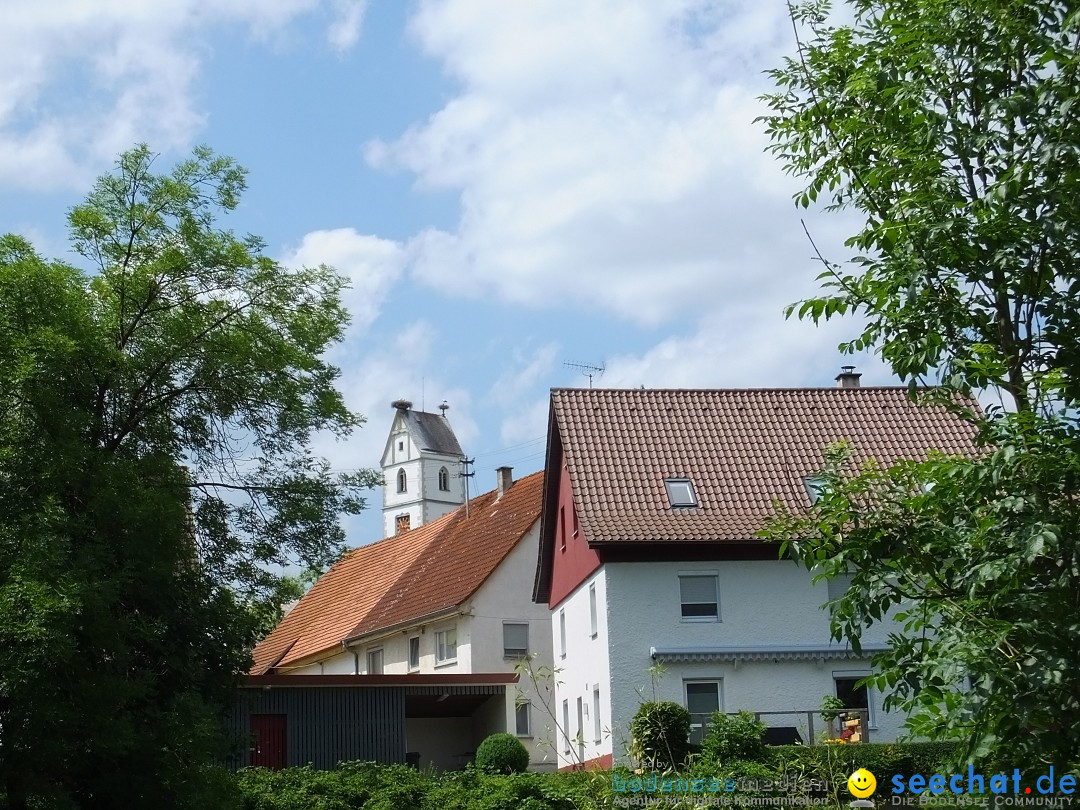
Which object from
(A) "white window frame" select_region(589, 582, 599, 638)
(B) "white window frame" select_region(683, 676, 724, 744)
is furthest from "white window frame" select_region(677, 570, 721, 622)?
(A) "white window frame" select_region(589, 582, 599, 638)

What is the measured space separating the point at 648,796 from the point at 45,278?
1073 cm

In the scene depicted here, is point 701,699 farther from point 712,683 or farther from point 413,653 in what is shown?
point 413,653

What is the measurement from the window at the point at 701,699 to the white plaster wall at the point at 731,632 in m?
0.16

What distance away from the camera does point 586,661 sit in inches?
1195

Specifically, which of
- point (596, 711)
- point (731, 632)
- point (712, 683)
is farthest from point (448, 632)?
point (731, 632)

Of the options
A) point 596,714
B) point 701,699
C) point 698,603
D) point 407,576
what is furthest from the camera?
point 407,576

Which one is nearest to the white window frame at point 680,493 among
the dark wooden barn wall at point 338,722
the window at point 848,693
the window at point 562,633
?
the window at point 848,693

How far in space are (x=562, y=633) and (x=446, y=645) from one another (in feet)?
21.5

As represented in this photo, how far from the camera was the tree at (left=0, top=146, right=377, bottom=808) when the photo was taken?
14602 millimetres

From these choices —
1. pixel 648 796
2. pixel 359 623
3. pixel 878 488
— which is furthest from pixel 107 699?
pixel 359 623

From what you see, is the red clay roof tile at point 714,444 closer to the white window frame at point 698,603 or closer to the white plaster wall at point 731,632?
the white window frame at point 698,603

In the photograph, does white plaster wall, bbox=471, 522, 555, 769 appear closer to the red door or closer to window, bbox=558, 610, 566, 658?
window, bbox=558, 610, 566, 658

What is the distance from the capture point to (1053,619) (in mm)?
7277

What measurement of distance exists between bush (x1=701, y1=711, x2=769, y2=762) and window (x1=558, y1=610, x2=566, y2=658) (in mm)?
13442
